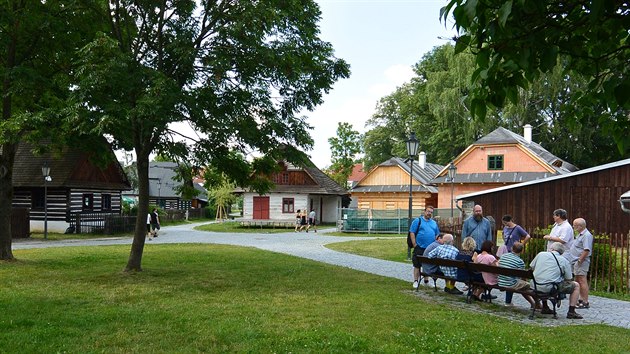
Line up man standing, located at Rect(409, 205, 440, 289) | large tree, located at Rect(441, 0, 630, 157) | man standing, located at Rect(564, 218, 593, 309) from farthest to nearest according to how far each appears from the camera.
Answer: man standing, located at Rect(409, 205, 440, 289)
man standing, located at Rect(564, 218, 593, 309)
large tree, located at Rect(441, 0, 630, 157)

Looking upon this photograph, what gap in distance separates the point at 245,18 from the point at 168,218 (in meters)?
40.9

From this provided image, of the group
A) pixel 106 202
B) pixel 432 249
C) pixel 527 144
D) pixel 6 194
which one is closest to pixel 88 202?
pixel 106 202

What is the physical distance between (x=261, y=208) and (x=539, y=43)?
43.4m

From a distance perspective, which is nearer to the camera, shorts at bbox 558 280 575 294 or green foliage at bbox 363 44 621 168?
shorts at bbox 558 280 575 294

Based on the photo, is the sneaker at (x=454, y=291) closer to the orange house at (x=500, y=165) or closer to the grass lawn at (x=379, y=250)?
the grass lawn at (x=379, y=250)

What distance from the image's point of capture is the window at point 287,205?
4619 cm

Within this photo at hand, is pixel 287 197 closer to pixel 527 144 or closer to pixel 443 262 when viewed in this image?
pixel 527 144

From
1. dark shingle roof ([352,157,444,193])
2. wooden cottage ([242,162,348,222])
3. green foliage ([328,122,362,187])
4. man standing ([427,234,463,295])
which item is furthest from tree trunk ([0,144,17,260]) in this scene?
green foliage ([328,122,362,187])

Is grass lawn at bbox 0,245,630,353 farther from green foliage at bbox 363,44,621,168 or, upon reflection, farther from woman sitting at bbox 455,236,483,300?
green foliage at bbox 363,44,621,168

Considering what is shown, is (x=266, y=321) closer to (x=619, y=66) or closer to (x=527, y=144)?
(x=619, y=66)

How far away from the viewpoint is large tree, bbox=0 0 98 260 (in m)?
13.7

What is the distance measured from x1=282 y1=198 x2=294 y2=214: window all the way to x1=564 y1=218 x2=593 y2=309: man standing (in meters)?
36.8

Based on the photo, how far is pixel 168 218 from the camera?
5006 centimetres

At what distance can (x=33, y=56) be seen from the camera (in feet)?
52.7
